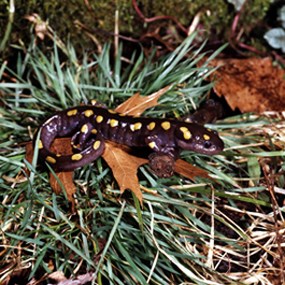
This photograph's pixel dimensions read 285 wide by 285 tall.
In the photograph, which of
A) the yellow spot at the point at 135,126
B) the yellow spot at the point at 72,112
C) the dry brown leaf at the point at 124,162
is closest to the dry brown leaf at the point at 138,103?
the dry brown leaf at the point at 124,162

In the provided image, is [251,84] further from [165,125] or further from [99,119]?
[99,119]

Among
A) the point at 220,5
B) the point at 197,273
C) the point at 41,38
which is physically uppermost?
the point at 220,5

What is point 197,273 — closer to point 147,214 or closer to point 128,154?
point 147,214

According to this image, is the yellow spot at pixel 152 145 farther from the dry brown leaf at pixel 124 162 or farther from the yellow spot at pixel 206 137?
the yellow spot at pixel 206 137

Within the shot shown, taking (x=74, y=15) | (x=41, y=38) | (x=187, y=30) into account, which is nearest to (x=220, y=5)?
(x=187, y=30)

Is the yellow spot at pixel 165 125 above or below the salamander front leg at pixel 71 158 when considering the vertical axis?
above

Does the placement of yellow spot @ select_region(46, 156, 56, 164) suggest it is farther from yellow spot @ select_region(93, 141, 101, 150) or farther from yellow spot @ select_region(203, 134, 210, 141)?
yellow spot @ select_region(203, 134, 210, 141)

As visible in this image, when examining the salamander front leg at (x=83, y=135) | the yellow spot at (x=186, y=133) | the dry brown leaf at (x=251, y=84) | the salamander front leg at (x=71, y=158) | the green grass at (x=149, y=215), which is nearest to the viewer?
the green grass at (x=149, y=215)

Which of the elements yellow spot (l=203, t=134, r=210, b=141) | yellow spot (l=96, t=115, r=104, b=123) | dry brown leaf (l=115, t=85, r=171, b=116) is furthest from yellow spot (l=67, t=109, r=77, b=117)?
yellow spot (l=203, t=134, r=210, b=141)
